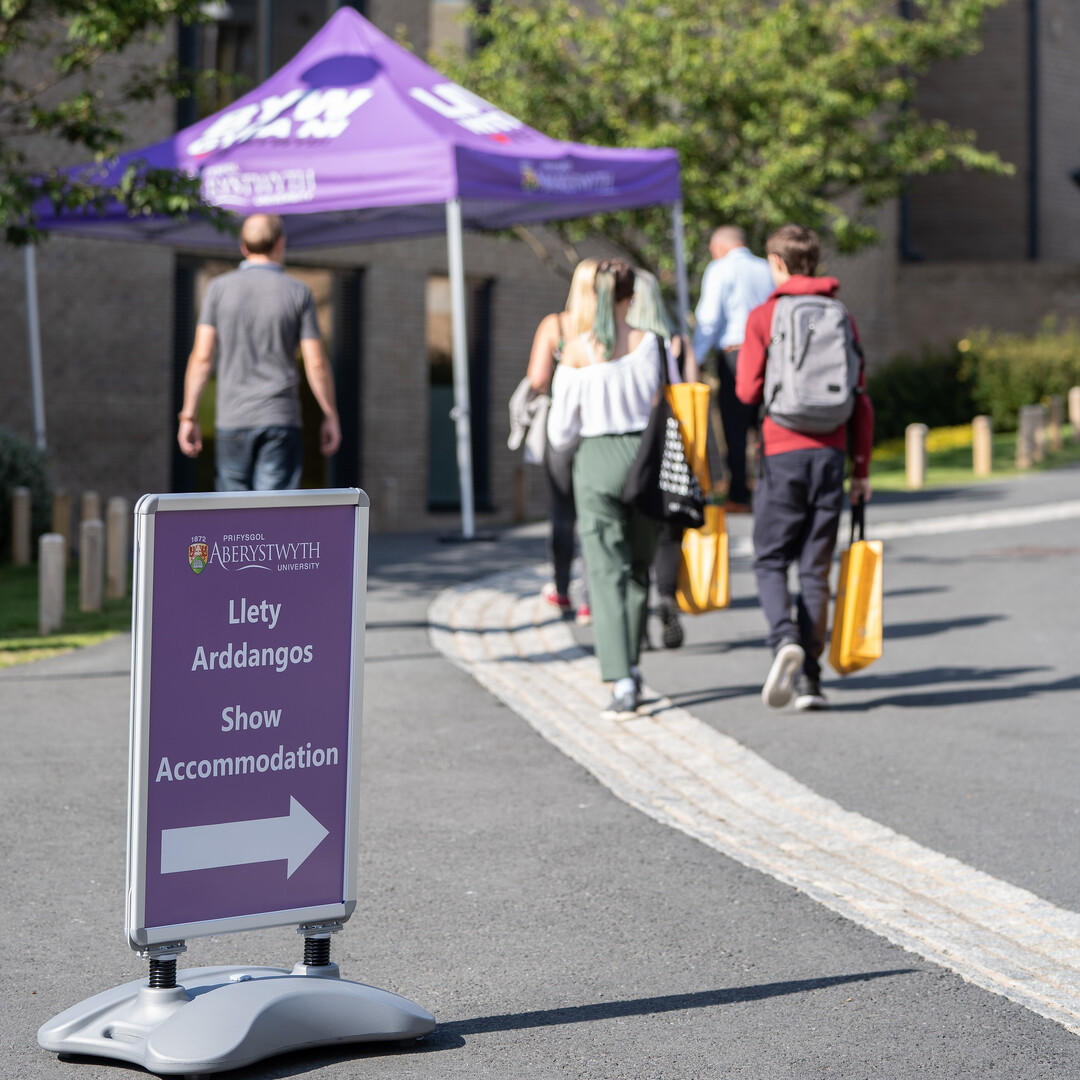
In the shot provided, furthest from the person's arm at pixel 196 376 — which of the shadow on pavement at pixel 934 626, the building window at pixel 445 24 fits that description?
the building window at pixel 445 24

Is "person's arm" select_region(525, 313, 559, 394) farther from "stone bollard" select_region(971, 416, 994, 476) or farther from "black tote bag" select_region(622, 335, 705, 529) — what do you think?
"stone bollard" select_region(971, 416, 994, 476)

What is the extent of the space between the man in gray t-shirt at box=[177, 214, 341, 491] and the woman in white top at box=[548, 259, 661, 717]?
137cm

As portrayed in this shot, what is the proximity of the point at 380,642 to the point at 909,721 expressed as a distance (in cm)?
292

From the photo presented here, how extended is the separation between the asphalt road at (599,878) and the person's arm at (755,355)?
1.43 m

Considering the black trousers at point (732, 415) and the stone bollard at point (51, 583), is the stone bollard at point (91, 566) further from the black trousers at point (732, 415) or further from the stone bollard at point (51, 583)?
the black trousers at point (732, 415)

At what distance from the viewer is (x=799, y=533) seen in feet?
22.5

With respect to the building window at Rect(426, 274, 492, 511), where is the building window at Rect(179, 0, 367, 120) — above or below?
above

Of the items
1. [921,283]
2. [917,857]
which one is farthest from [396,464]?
[917,857]

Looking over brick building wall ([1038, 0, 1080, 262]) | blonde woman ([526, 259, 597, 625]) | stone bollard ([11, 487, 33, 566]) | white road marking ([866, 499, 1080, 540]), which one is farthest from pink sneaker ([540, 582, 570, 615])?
brick building wall ([1038, 0, 1080, 262])

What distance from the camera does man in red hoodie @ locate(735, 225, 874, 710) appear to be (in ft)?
22.0

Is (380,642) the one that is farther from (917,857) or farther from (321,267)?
(321,267)

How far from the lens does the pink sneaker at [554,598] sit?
30.8 ft

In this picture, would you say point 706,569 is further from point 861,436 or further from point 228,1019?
point 228,1019

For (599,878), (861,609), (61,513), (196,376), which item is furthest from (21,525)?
(599,878)
